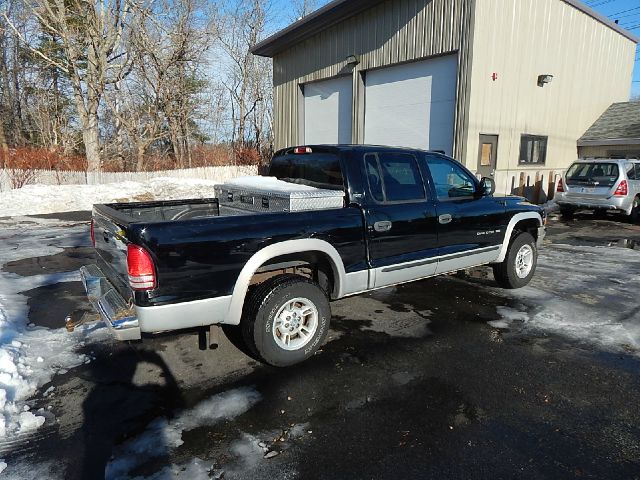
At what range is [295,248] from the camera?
11.9 ft

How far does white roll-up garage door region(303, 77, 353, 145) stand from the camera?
1563 centimetres

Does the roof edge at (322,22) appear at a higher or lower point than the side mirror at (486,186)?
higher

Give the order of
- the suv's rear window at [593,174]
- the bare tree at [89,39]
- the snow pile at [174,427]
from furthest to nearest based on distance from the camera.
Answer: the bare tree at [89,39], the suv's rear window at [593,174], the snow pile at [174,427]

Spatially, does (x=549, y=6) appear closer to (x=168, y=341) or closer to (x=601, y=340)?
(x=601, y=340)

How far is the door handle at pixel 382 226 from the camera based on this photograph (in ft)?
13.7

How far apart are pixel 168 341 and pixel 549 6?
15418mm

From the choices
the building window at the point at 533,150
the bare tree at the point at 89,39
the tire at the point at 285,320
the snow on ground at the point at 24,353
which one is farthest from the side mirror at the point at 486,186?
the bare tree at the point at 89,39

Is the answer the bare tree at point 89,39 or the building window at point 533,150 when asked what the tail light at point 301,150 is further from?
the bare tree at point 89,39

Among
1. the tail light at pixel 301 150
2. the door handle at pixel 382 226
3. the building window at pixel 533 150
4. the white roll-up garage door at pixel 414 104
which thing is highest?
the white roll-up garage door at pixel 414 104

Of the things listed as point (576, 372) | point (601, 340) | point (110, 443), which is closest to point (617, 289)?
point (601, 340)

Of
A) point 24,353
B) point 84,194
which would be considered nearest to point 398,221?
point 24,353

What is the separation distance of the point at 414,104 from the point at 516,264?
8658 millimetres

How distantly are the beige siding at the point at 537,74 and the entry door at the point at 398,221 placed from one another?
7989mm

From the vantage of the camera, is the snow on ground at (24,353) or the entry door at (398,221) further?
the entry door at (398,221)
